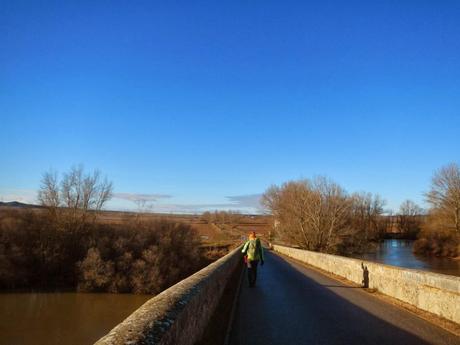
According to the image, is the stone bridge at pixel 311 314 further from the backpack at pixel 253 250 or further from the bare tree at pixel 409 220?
the bare tree at pixel 409 220

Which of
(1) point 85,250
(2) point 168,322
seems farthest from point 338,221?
(2) point 168,322

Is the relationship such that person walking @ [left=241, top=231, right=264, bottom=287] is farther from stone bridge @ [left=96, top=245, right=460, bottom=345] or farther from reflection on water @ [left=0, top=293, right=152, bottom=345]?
reflection on water @ [left=0, top=293, right=152, bottom=345]

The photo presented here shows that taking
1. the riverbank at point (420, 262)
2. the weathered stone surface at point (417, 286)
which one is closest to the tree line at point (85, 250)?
the riverbank at point (420, 262)

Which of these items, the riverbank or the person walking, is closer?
the person walking

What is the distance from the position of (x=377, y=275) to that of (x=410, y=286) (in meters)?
2.35

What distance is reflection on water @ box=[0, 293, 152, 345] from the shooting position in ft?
82.6

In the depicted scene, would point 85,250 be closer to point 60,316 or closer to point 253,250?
point 60,316

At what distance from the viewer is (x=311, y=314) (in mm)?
7895

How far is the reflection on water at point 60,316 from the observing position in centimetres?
2519

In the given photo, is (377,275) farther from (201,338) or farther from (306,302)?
(201,338)

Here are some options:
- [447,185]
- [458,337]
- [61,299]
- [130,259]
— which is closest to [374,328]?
[458,337]

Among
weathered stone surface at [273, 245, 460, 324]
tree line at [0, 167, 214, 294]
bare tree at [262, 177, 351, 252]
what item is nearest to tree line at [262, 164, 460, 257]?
bare tree at [262, 177, 351, 252]

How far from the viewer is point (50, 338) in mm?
24953

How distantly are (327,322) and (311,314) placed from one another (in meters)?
0.79
